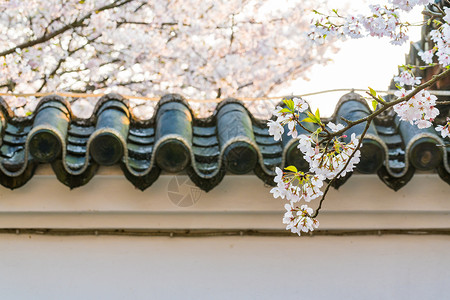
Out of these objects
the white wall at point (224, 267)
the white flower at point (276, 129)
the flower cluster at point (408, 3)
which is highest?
the flower cluster at point (408, 3)

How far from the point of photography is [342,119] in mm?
2670

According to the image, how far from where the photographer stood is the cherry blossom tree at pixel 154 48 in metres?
12.1

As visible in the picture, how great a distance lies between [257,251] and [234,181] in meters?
0.43

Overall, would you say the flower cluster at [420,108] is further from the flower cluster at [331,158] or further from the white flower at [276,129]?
the white flower at [276,129]

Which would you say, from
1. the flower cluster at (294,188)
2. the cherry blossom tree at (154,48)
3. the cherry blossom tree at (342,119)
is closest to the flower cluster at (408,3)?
the cherry blossom tree at (342,119)

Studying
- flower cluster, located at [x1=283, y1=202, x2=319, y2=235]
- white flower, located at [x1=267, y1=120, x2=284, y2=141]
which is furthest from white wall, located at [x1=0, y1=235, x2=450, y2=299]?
white flower, located at [x1=267, y1=120, x2=284, y2=141]

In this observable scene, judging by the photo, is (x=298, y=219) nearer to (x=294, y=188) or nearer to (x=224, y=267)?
(x=294, y=188)

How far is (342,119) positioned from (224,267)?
1.45 m

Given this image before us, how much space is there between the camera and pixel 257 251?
12.7 feet

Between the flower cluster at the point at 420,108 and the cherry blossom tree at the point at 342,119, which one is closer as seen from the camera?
the cherry blossom tree at the point at 342,119

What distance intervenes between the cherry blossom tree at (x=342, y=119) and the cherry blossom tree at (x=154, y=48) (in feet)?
27.9

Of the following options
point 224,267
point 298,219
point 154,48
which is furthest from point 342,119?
point 154,48

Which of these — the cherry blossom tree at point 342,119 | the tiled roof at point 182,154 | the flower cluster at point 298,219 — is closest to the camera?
the cherry blossom tree at point 342,119

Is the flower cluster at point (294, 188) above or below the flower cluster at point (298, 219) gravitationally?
above
